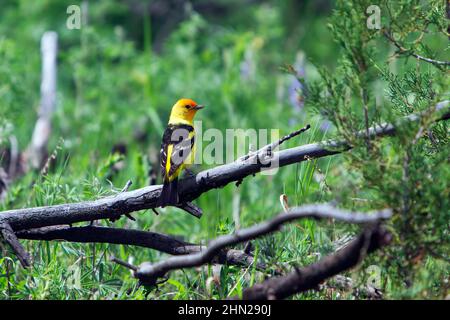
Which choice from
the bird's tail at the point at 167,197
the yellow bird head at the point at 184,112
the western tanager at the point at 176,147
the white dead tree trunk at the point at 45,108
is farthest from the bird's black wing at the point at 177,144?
the white dead tree trunk at the point at 45,108

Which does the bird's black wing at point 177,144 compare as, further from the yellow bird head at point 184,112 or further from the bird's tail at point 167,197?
the bird's tail at point 167,197

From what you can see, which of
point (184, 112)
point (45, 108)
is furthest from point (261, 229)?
point (45, 108)

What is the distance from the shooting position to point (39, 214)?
12.0 feet

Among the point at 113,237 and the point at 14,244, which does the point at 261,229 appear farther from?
the point at 14,244

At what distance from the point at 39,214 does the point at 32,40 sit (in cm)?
581

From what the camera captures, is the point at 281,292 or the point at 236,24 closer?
the point at 281,292

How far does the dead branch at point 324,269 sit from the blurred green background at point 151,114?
22 cm

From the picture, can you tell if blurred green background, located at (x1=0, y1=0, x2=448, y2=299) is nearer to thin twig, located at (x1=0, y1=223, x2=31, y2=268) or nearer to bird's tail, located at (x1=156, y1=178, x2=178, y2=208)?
thin twig, located at (x1=0, y1=223, x2=31, y2=268)

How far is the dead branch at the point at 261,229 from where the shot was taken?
2707 mm

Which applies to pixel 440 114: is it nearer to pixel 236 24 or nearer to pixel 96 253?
pixel 96 253

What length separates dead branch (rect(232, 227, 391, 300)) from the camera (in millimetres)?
2770

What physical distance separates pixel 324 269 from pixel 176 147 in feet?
7.34
